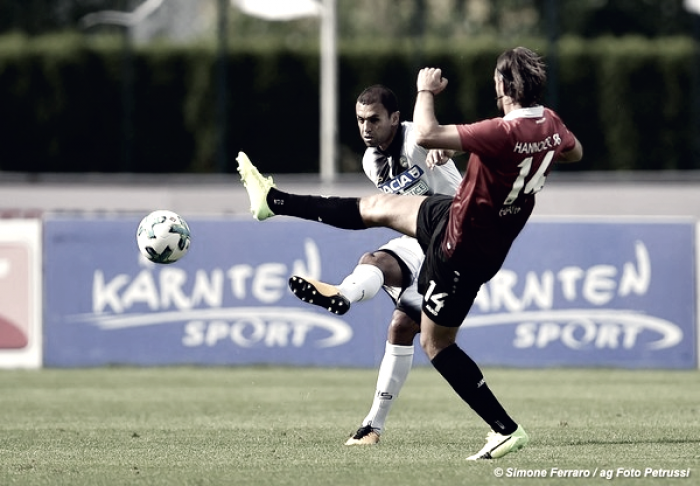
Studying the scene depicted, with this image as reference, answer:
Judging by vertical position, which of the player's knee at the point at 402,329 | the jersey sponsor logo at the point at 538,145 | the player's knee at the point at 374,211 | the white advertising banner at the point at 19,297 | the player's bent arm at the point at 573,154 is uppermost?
the jersey sponsor logo at the point at 538,145

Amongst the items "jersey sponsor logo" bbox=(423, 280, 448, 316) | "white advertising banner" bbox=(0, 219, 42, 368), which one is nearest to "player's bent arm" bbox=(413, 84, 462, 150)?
"jersey sponsor logo" bbox=(423, 280, 448, 316)

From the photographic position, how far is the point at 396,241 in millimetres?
10320

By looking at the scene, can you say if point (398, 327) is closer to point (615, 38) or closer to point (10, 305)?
point (10, 305)

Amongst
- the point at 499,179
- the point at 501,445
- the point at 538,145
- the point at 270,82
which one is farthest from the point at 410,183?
the point at 270,82

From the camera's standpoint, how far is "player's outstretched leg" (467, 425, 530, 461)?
350 inches

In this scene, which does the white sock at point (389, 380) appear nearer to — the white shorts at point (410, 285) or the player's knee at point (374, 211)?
the white shorts at point (410, 285)

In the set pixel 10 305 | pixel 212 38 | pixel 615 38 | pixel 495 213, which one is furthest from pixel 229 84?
pixel 495 213

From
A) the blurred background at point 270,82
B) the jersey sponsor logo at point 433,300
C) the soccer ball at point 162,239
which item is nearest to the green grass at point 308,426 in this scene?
the jersey sponsor logo at point 433,300

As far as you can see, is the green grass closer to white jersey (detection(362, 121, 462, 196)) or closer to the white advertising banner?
the white advertising banner

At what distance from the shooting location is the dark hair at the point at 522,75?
8562 mm

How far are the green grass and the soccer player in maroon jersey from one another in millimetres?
517

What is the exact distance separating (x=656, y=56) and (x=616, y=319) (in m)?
14.2

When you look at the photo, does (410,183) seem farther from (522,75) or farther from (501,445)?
(501,445)

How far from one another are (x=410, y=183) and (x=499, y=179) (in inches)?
66.7
